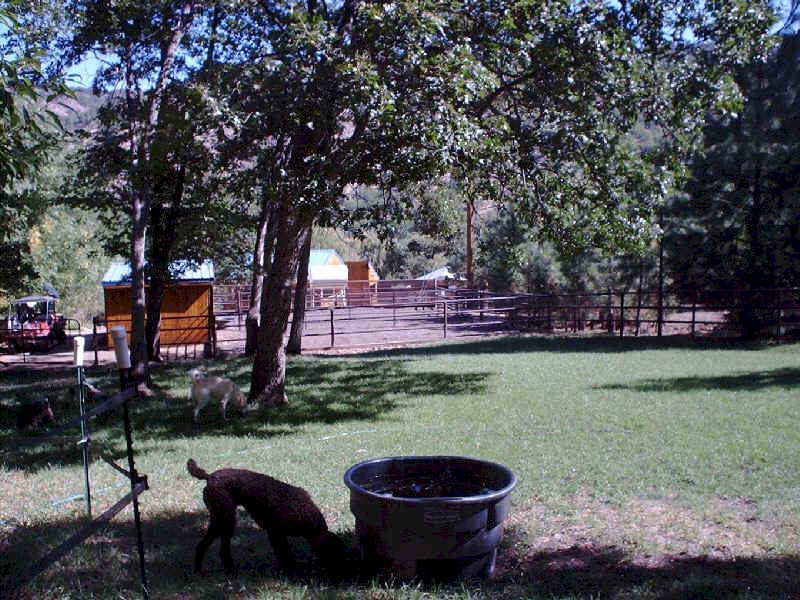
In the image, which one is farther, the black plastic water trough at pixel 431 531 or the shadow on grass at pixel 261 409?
the shadow on grass at pixel 261 409

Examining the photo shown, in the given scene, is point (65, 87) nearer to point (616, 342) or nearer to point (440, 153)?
point (440, 153)

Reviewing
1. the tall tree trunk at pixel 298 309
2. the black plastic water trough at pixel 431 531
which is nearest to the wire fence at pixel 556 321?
the tall tree trunk at pixel 298 309

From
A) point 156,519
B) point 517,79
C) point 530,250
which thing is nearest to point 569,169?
point 517,79

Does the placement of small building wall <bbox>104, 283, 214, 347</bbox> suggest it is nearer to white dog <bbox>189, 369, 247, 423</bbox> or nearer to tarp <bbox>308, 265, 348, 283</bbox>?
white dog <bbox>189, 369, 247, 423</bbox>

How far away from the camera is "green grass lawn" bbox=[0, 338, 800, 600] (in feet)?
15.7

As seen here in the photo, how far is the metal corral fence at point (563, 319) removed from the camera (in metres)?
21.6

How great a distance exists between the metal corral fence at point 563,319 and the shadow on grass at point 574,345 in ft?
2.41

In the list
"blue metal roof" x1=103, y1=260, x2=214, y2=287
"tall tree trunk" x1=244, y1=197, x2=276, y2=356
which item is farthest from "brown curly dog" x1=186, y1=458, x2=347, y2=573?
"blue metal roof" x1=103, y1=260, x2=214, y2=287

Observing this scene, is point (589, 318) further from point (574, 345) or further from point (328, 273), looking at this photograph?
point (328, 273)

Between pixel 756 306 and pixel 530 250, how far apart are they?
40.2ft

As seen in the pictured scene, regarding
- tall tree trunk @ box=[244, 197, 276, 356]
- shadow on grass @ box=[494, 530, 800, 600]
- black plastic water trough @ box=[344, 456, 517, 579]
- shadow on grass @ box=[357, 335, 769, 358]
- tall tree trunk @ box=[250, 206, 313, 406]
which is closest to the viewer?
black plastic water trough @ box=[344, 456, 517, 579]

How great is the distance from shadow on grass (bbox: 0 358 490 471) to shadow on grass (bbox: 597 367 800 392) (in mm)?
2777

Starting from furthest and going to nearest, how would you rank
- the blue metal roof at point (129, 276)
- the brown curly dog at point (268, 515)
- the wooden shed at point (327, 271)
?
the wooden shed at point (327, 271), the blue metal roof at point (129, 276), the brown curly dog at point (268, 515)

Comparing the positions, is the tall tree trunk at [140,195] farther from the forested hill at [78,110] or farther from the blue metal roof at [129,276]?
the blue metal roof at [129,276]
